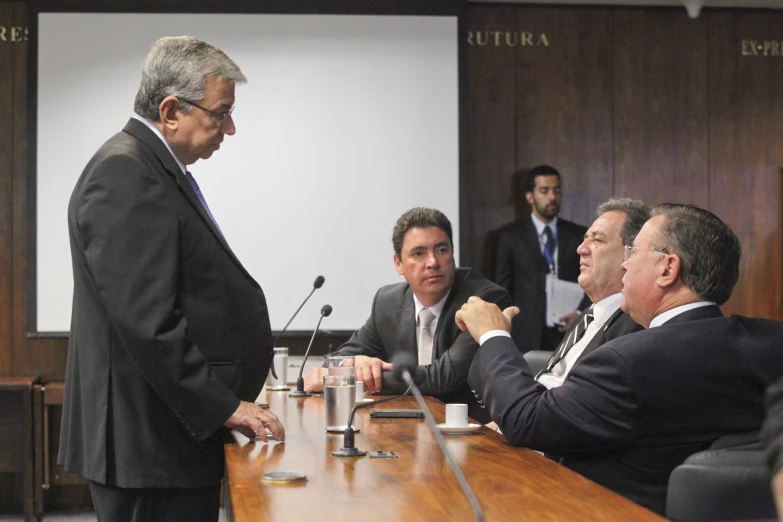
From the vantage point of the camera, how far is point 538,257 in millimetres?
6145

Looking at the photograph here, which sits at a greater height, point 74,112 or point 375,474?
point 74,112

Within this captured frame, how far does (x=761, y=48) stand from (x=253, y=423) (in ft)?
18.3

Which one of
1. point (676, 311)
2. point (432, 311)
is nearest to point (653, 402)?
point (676, 311)

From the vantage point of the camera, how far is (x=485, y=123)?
6.42 metres

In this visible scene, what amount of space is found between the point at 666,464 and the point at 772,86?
515 cm

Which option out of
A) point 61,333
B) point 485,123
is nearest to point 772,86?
point 485,123

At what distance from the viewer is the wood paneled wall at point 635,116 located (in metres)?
6.42

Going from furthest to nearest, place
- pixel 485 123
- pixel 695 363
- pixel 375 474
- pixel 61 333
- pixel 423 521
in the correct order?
1. pixel 485 123
2. pixel 61 333
3. pixel 695 363
4. pixel 375 474
5. pixel 423 521

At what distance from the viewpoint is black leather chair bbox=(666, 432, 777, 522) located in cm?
156

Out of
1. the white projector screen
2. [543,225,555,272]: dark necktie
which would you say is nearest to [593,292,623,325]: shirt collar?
the white projector screen

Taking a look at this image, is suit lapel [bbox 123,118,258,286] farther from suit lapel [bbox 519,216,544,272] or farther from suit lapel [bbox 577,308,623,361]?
suit lapel [bbox 519,216,544,272]

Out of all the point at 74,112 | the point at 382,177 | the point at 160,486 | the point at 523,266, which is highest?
the point at 74,112

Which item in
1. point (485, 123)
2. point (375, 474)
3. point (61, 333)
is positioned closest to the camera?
point (375, 474)

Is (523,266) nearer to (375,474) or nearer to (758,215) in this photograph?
(758,215)
